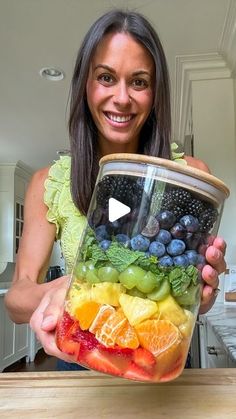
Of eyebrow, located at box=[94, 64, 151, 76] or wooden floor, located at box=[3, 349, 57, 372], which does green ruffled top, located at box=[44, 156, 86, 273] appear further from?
wooden floor, located at box=[3, 349, 57, 372]

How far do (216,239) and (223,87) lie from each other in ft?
7.44

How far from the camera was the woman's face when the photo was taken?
0.63 m

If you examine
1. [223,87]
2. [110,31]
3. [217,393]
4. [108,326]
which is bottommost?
[217,393]

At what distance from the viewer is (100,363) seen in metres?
0.36

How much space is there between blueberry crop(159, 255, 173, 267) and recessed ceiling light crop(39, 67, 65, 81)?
2.45 m

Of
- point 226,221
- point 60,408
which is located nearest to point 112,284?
point 60,408

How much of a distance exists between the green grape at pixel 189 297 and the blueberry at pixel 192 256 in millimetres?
25

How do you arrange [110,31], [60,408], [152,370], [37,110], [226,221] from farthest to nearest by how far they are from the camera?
1. [37,110]
2. [226,221]
3. [110,31]
4. [60,408]
5. [152,370]

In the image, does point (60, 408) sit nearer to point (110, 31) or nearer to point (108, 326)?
point (108, 326)

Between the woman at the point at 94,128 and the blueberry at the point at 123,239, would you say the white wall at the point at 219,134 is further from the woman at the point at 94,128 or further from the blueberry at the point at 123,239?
the blueberry at the point at 123,239

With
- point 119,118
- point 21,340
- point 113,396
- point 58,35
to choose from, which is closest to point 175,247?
point 113,396

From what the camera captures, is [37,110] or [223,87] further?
[37,110]

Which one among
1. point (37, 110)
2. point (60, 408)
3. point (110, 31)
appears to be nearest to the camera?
point (60, 408)

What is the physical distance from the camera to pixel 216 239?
0.43 m
